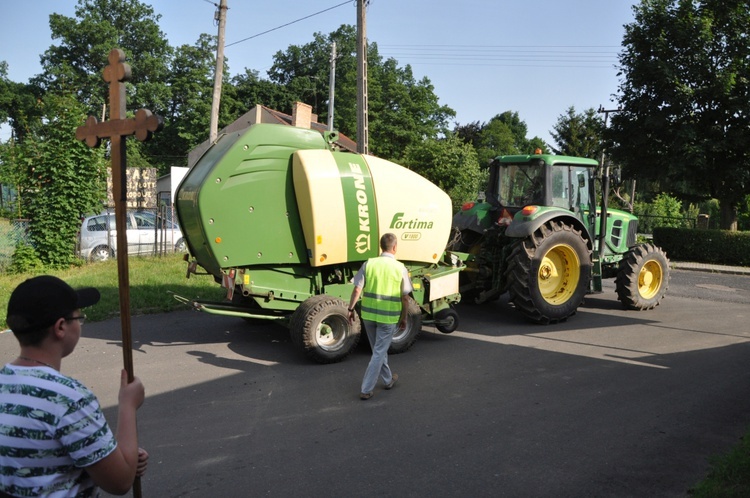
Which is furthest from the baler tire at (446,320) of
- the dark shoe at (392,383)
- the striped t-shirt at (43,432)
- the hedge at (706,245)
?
the hedge at (706,245)

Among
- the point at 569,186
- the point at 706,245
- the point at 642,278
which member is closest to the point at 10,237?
the point at 569,186

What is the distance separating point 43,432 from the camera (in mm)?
1815

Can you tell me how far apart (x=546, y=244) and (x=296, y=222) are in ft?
13.0

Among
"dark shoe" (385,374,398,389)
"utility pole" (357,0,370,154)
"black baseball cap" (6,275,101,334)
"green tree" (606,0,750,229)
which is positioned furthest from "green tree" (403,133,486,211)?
"black baseball cap" (6,275,101,334)

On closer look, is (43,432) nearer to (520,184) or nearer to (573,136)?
(520,184)

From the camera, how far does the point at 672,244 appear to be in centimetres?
2116

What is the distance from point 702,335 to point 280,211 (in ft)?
20.9

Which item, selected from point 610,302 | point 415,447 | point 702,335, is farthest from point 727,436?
point 610,302

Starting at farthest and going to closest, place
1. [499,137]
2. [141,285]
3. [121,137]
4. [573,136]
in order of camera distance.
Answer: [499,137] < [573,136] < [141,285] < [121,137]

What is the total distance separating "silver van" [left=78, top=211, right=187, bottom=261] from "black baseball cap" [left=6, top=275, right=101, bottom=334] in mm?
11791

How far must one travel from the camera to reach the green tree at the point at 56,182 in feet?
43.5

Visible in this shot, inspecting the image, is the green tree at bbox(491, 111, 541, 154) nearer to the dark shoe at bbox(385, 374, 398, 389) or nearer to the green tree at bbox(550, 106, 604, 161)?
the green tree at bbox(550, 106, 604, 161)

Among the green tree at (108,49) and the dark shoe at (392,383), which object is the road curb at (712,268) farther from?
the green tree at (108,49)

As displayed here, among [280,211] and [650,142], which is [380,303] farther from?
[650,142]
